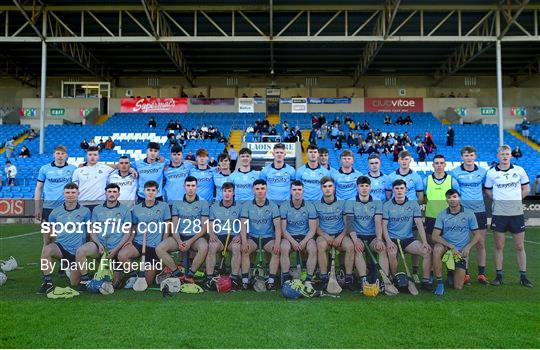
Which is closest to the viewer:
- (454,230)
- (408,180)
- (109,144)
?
(454,230)

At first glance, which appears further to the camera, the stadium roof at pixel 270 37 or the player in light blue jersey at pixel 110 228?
the stadium roof at pixel 270 37

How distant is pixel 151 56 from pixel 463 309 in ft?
77.2

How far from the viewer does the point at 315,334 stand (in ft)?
13.8

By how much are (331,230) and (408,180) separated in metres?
1.34

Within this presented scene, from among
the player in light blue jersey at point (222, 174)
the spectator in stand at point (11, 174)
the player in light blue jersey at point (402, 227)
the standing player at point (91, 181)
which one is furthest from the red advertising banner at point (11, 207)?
the player in light blue jersey at point (402, 227)

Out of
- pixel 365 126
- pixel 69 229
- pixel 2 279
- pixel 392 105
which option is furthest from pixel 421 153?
pixel 2 279

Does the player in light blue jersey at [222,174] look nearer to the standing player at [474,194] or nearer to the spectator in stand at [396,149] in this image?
the standing player at [474,194]

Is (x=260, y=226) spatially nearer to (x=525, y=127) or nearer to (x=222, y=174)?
(x=222, y=174)

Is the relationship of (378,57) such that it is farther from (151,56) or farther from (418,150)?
(151,56)

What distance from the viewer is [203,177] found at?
7176mm

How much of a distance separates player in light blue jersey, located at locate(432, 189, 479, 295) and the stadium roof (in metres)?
12.7

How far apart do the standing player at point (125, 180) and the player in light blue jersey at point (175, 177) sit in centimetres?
49

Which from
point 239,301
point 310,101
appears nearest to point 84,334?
point 239,301

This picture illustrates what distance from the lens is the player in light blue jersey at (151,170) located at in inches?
280
